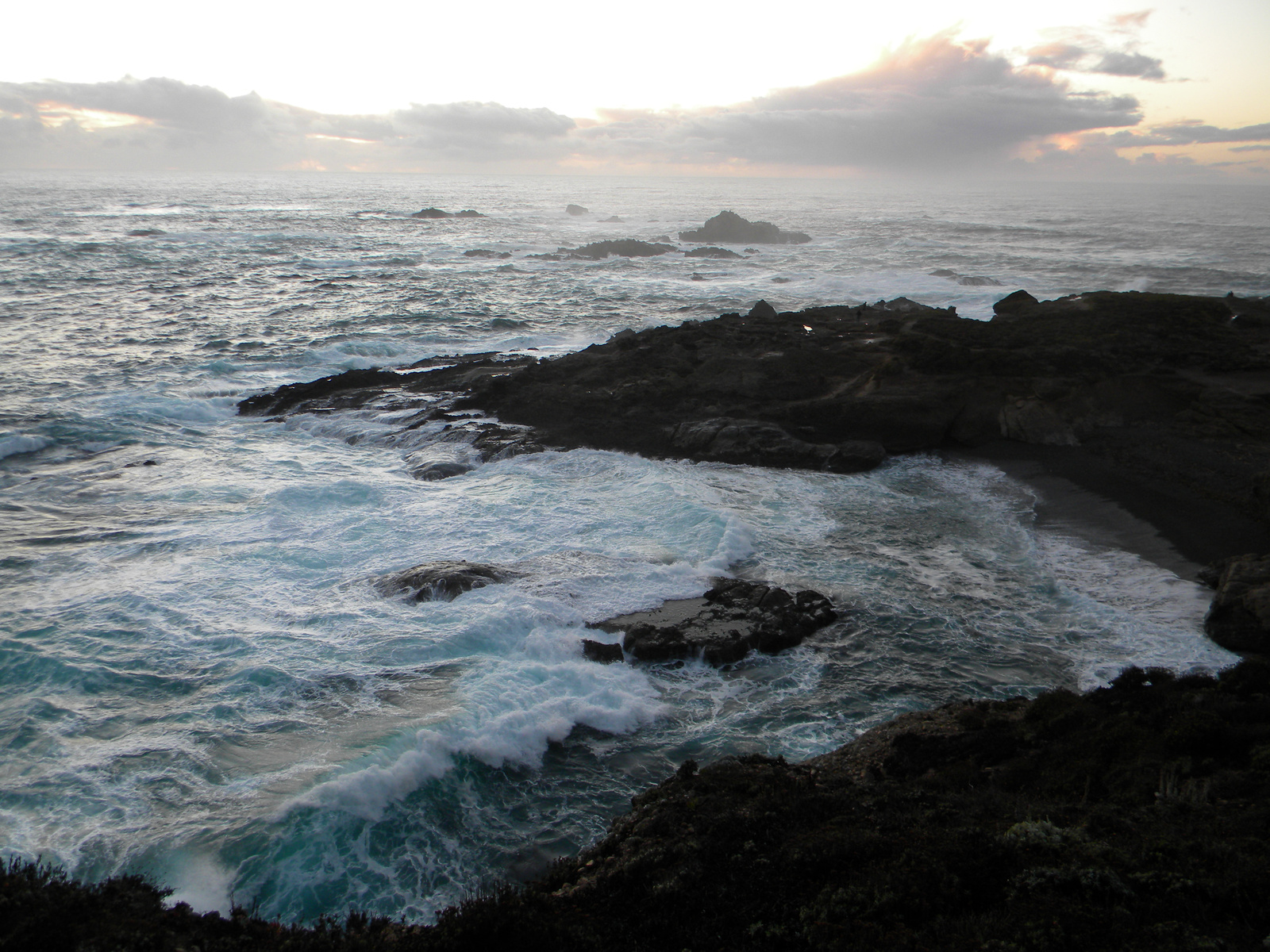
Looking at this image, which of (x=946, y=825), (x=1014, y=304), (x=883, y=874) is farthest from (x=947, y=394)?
(x=883, y=874)

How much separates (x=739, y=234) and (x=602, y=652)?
74.4 m

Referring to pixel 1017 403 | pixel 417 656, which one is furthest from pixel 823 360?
pixel 417 656

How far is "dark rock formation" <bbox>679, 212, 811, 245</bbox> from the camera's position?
79812mm

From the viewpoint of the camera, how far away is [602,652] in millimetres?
12500

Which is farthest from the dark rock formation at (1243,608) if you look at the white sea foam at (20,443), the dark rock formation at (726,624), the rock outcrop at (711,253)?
the rock outcrop at (711,253)

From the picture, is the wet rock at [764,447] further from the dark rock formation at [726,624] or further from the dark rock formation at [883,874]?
the dark rock formation at [883,874]

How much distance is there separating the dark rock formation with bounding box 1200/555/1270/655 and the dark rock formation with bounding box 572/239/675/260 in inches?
2344

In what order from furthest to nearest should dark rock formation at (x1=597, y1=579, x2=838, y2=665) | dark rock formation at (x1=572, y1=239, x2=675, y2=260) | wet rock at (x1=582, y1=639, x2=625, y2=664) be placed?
dark rock formation at (x1=572, y1=239, x2=675, y2=260) → dark rock formation at (x1=597, y1=579, x2=838, y2=665) → wet rock at (x1=582, y1=639, x2=625, y2=664)

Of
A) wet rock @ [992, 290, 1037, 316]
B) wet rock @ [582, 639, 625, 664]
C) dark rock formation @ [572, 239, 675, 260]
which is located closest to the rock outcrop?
dark rock formation @ [572, 239, 675, 260]

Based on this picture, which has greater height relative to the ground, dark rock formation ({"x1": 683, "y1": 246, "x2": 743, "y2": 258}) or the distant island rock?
the distant island rock

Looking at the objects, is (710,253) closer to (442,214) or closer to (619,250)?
(619,250)

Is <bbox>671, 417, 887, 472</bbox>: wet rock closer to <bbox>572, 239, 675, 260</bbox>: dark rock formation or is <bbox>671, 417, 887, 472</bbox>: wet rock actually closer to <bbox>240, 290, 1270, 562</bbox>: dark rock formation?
<bbox>240, 290, 1270, 562</bbox>: dark rock formation

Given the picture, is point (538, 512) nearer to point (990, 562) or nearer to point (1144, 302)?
point (990, 562)

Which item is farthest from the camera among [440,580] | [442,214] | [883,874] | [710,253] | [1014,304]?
[442,214]
